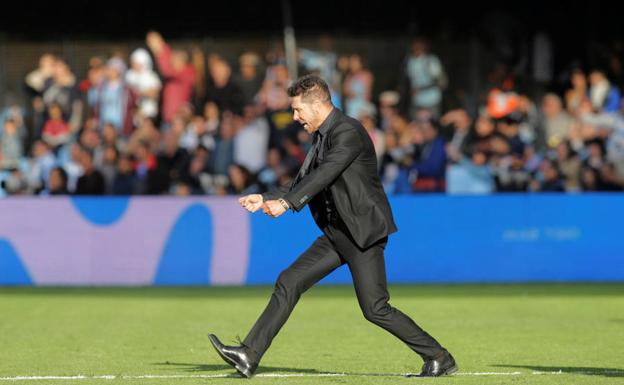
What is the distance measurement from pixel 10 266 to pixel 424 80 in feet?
27.0

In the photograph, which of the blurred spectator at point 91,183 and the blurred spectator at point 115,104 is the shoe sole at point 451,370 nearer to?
the blurred spectator at point 91,183

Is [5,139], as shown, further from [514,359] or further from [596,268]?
[514,359]

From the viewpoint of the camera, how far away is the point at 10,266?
18.6m

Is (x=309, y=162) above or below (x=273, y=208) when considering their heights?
above

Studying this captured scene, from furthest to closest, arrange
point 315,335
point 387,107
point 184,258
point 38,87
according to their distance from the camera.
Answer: point 38,87 < point 387,107 < point 184,258 < point 315,335

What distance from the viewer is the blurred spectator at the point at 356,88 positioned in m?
23.1

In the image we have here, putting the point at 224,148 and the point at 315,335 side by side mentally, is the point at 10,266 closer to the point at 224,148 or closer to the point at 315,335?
the point at 224,148

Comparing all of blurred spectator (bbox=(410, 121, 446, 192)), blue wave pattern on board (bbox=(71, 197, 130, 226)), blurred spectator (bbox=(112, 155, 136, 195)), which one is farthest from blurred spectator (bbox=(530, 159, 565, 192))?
blue wave pattern on board (bbox=(71, 197, 130, 226))

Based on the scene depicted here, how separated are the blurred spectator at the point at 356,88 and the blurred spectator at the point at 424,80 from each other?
740mm

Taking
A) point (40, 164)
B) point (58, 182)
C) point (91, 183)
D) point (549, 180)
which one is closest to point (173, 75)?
point (40, 164)

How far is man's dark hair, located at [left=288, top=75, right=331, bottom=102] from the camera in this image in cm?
865

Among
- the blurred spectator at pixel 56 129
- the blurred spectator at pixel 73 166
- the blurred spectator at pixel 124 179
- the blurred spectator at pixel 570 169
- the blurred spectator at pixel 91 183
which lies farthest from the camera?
the blurred spectator at pixel 56 129

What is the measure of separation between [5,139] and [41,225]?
5168 mm

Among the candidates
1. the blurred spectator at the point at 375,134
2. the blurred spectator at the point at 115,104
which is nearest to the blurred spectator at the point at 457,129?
the blurred spectator at the point at 375,134
